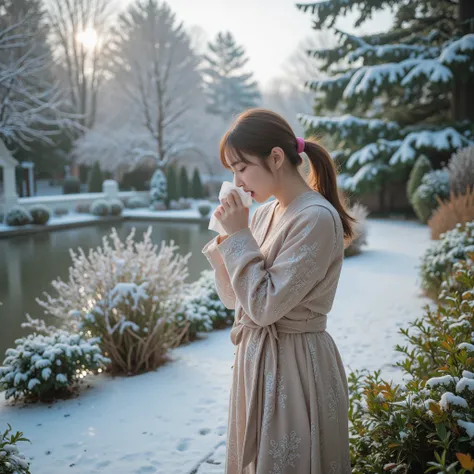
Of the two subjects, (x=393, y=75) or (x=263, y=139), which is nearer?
(x=263, y=139)

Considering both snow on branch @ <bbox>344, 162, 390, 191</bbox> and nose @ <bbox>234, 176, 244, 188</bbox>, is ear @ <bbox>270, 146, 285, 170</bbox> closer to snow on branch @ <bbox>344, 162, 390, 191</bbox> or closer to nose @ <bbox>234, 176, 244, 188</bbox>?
nose @ <bbox>234, 176, 244, 188</bbox>

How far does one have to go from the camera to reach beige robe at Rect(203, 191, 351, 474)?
4.71ft

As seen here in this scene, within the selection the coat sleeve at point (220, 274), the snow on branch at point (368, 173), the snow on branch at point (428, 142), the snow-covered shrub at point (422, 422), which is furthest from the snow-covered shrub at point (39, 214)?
the coat sleeve at point (220, 274)

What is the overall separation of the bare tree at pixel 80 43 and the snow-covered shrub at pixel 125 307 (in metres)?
27.1

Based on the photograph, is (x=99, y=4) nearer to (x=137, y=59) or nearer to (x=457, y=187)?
(x=137, y=59)

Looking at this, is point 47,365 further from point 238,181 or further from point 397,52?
point 397,52

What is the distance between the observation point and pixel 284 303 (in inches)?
56.0

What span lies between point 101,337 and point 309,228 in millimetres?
3420

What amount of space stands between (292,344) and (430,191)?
1383 centimetres

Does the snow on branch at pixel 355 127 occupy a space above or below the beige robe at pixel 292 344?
above

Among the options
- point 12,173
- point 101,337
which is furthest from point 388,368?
point 12,173

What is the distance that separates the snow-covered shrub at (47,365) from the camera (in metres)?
3.74

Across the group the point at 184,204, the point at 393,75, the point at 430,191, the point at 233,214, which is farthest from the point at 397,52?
the point at 233,214

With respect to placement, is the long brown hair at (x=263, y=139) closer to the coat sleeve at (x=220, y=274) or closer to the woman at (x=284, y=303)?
the woman at (x=284, y=303)
